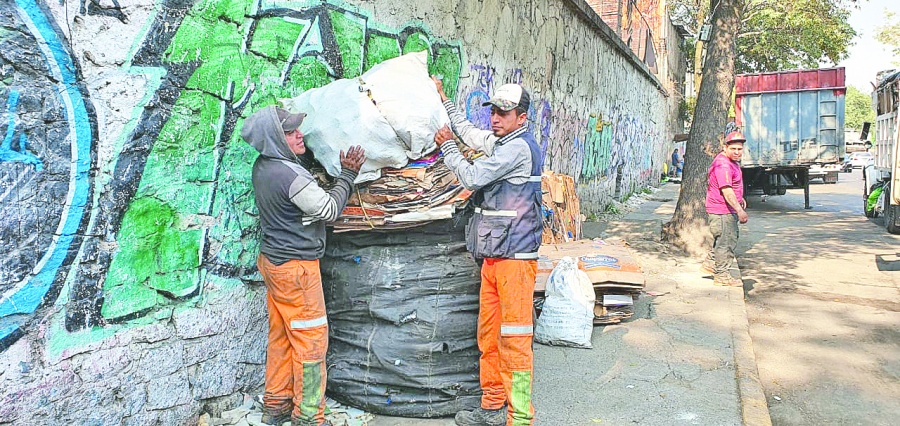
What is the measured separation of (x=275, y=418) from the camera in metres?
3.56

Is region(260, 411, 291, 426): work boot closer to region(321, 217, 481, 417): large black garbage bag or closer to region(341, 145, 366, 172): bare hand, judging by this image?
region(321, 217, 481, 417): large black garbage bag

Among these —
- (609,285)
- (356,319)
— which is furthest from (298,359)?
(609,285)

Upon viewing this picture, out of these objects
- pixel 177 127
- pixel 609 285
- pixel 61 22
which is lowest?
pixel 609 285

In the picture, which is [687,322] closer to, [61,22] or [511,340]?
[511,340]

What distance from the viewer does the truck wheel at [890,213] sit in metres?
10.9

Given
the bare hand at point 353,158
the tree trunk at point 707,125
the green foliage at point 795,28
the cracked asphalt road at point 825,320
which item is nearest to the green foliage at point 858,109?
the green foliage at point 795,28

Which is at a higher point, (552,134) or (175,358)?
(552,134)

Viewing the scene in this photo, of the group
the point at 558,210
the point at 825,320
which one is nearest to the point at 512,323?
the point at 558,210

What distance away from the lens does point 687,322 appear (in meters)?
5.70

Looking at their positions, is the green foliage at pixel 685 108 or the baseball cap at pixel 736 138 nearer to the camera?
the baseball cap at pixel 736 138

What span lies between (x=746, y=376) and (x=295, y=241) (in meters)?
3.10

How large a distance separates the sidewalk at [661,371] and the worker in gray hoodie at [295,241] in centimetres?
51

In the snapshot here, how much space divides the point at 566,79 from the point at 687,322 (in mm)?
5018

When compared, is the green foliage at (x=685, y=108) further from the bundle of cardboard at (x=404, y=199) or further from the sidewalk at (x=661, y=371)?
the bundle of cardboard at (x=404, y=199)
